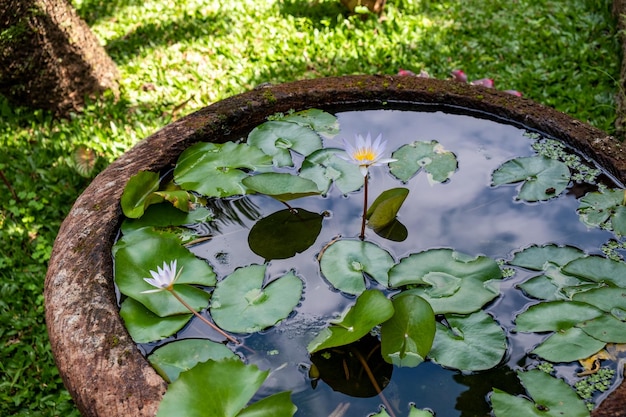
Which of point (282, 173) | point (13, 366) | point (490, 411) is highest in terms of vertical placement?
point (282, 173)

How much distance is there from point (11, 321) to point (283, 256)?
4.09 ft

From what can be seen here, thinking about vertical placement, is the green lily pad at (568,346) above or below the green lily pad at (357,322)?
below

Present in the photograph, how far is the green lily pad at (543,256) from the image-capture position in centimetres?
146

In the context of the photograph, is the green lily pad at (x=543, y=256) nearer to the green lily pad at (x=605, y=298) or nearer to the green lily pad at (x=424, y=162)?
the green lily pad at (x=605, y=298)

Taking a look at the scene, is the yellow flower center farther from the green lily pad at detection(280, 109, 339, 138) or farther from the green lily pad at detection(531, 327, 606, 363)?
the green lily pad at detection(531, 327, 606, 363)

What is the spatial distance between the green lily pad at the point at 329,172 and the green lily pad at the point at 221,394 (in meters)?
0.71

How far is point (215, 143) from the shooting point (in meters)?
1.83

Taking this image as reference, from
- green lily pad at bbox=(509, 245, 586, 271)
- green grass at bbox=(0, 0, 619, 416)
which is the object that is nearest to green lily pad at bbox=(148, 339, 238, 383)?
green lily pad at bbox=(509, 245, 586, 271)

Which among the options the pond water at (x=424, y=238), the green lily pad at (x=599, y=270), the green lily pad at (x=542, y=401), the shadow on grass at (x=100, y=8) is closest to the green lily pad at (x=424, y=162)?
the pond water at (x=424, y=238)

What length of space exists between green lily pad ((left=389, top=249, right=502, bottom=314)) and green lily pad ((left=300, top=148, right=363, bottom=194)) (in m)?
0.36

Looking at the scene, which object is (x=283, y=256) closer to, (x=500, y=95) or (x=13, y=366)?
(x=500, y=95)

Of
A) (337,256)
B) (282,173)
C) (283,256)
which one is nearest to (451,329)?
(337,256)

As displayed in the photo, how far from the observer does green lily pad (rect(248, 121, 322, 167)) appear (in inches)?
71.4

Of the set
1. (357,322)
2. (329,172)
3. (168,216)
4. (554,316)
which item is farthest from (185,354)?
(554,316)
